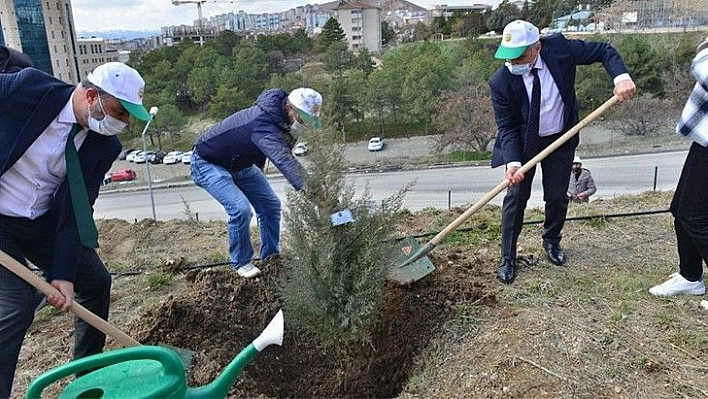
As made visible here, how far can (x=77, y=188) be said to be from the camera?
7.97 feet

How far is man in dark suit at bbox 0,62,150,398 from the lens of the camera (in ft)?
7.57

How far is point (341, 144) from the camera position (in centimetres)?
290

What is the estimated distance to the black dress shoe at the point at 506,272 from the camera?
3720 mm

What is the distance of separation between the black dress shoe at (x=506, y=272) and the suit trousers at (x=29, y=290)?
245 centimetres

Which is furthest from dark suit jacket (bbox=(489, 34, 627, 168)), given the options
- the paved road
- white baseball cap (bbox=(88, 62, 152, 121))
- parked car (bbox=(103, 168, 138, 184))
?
parked car (bbox=(103, 168, 138, 184))

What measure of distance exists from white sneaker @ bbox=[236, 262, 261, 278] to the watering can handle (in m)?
2.08

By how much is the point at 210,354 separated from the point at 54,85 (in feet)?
5.42

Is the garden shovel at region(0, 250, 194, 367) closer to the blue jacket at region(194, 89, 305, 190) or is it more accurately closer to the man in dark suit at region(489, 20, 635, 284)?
the blue jacket at region(194, 89, 305, 190)

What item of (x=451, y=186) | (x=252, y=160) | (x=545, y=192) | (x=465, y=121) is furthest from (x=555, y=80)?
(x=465, y=121)

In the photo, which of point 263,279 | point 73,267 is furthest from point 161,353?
point 263,279

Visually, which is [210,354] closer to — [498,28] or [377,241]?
[377,241]

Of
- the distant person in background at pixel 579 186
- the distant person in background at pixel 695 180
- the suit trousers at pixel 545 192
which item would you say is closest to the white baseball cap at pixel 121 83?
the suit trousers at pixel 545 192

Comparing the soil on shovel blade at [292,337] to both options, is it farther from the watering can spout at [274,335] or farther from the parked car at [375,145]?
the parked car at [375,145]

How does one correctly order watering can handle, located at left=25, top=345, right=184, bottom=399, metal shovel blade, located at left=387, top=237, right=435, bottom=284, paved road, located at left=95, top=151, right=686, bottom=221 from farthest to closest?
1. paved road, located at left=95, top=151, right=686, bottom=221
2. metal shovel blade, located at left=387, top=237, right=435, bottom=284
3. watering can handle, located at left=25, top=345, right=184, bottom=399
